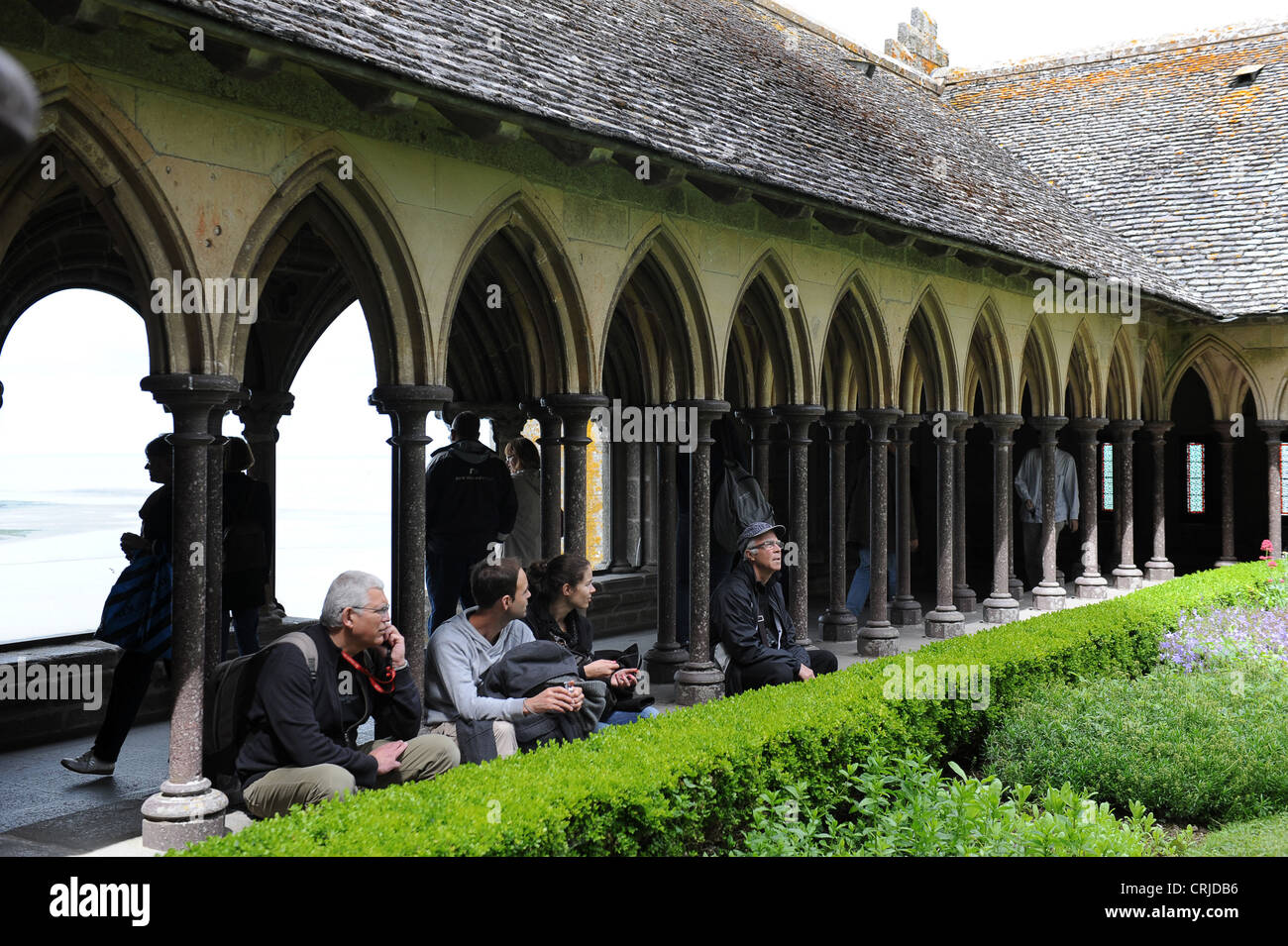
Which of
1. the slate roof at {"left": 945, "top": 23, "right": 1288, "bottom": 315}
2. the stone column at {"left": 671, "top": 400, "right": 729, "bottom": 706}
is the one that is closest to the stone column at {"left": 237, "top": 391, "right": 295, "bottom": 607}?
the stone column at {"left": 671, "top": 400, "right": 729, "bottom": 706}

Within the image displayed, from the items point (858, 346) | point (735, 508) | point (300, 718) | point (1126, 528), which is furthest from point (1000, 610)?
point (300, 718)

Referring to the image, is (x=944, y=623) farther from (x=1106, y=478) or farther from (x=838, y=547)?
(x=1106, y=478)

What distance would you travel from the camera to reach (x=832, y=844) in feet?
15.8

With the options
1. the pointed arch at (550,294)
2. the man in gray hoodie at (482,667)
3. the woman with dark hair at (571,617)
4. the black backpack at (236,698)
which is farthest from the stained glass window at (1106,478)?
the black backpack at (236,698)

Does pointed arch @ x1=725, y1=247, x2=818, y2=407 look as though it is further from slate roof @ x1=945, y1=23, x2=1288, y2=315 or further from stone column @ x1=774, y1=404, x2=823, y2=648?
slate roof @ x1=945, y1=23, x2=1288, y2=315

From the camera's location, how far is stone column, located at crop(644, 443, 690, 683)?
920 cm

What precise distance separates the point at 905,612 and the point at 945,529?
37.0 inches

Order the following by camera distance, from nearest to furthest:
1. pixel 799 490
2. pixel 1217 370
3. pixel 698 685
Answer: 1. pixel 698 685
2. pixel 799 490
3. pixel 1217 370

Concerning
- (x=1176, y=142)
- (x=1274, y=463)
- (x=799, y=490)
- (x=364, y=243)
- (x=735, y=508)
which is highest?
(x=1176, y=142)

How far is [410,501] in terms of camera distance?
6.70 meters

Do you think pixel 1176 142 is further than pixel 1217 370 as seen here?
Yes

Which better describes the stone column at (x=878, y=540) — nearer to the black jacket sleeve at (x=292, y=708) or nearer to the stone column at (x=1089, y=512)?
the stone column at (x=1089, y=512)

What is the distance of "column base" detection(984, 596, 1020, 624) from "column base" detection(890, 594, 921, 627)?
79 centimetres
